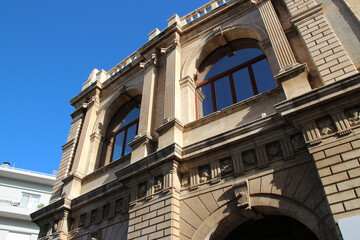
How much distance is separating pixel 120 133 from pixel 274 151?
8.41 m

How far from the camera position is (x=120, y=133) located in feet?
47.2

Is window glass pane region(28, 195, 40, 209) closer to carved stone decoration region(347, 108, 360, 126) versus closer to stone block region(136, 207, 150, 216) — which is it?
stone block region(136, 207, 150, 216)

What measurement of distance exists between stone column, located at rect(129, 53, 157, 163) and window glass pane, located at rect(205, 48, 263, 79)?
2.45 m

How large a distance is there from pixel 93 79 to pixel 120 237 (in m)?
10.7

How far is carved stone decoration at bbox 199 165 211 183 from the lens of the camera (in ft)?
28.6

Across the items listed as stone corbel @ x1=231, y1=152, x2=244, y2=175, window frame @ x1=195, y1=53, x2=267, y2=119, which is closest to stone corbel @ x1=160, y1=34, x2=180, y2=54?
window frame @ x1=195, y1=53, x2=267, y2=119

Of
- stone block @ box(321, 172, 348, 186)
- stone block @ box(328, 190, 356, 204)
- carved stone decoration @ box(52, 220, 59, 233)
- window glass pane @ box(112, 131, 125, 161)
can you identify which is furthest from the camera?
window glass pane @ box(112, 131, 125, 161)

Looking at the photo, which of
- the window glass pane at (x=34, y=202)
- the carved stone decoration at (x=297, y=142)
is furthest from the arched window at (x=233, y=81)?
the window glass pane at (x=34, y=202)

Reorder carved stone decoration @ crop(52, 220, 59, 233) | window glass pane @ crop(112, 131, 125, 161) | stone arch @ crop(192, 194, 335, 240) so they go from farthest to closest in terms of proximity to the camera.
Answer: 1. window glass pane @ crop(112, 131, 125, 161)
2. carved stone decoration @ crop(52, 220, 59, 233)
3. stone arch @ crop(192, 194, 335, 240)

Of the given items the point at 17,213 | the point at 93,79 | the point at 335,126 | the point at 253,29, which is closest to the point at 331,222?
the point at 335,126

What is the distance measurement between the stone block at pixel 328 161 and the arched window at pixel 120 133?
8384 millimetres

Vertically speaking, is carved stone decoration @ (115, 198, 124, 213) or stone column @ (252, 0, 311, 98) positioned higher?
stone column @ (252, 0, 311, 98)

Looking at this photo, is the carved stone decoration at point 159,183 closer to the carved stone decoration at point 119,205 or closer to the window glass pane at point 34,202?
the carved stone decoration at point 119,205

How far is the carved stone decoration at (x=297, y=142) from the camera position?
7488 mm
